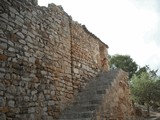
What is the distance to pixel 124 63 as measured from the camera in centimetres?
2905

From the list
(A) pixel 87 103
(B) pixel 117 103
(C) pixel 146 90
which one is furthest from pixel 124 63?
(A) pixel 87 103

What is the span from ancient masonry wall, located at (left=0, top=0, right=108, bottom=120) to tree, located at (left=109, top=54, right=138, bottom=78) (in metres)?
22.0

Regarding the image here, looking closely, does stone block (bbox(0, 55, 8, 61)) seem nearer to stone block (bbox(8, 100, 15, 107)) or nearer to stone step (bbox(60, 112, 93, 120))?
stone block (bbox(8, 100, 15, 107))

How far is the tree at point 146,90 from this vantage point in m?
18.6

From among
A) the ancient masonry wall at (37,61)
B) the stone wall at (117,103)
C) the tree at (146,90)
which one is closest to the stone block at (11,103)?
the ancient masonry wall at (37,61)

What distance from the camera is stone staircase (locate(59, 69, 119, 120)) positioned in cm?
516

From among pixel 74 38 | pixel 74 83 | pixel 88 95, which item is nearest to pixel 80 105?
pixel 88 95

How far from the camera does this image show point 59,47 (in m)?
6.35

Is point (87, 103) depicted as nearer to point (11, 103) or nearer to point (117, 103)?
point (117, 103)

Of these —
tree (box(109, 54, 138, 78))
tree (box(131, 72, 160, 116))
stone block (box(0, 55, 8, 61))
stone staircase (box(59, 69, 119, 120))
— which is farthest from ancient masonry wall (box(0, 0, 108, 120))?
tree (box(109, 54, 138, 78))

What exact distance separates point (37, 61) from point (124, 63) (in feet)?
81.8

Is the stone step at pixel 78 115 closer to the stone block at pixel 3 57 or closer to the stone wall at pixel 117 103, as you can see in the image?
the stone wall at pixel 117 103

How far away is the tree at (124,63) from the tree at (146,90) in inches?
348

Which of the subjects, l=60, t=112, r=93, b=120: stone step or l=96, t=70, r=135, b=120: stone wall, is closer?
l=60, t=112, r=93, b=120: stone step
